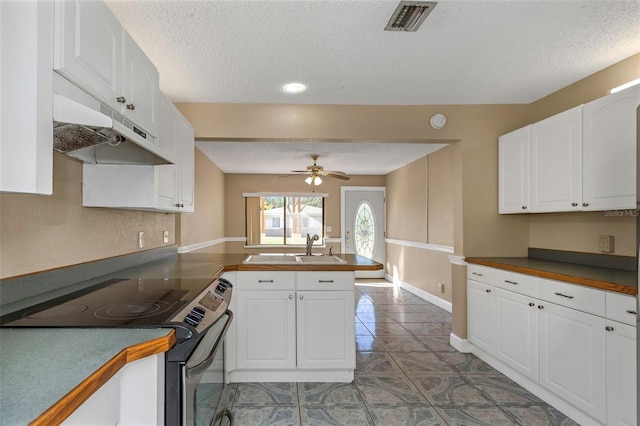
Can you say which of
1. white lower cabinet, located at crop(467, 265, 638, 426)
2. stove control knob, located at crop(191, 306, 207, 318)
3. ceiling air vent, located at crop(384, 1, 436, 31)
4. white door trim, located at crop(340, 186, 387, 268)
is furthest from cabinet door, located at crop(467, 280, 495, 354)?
white door trim, located at crop(340, 186, 387, 268)

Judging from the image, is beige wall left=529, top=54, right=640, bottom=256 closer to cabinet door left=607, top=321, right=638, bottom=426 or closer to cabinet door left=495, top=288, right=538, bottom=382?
cabinet door left=495, top=288, right=538, bottom=382

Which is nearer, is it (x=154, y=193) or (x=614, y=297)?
(x=614, y=297)

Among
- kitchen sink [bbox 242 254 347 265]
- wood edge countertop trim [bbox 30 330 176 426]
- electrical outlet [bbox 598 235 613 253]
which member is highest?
electrical outlet [bbox 598 235 613 253]

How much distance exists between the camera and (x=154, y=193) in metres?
2.03

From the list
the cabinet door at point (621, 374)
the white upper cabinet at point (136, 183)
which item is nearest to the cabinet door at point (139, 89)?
the white upper cabinet at point (136, 183)

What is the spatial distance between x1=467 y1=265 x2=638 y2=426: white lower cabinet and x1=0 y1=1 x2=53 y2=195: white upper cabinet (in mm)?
2555

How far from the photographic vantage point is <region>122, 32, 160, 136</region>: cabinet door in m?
1.56

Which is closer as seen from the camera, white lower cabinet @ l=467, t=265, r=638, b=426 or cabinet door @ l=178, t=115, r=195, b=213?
white lower cabinet @ l=467, t=265, r=638, b=426

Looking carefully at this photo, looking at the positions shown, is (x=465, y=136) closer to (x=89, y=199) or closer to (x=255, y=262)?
(x=255, y=262)

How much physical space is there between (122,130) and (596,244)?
10.2ft

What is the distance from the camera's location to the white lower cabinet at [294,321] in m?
2.57

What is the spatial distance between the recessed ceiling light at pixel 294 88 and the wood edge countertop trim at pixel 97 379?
2101 millimetres

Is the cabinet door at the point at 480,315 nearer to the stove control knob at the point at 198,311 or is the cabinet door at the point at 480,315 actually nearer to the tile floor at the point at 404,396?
the tile floor at the point at 404,396

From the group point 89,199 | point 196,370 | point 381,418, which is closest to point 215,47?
point 89,199
